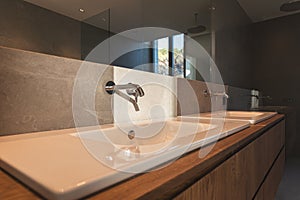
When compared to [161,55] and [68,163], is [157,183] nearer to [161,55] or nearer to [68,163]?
[68,163]

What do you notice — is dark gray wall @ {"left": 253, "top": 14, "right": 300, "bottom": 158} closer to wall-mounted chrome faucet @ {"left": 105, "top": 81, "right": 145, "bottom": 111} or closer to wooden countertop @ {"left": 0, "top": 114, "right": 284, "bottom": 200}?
wall-mounted chrome faucet @ {"left": 105, "top": 81, "right": 145, "bottom": 111}

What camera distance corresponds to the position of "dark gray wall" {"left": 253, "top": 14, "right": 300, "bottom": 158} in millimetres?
2613

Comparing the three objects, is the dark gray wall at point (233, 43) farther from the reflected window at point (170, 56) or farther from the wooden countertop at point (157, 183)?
the wooden countertop at point (157, 183)

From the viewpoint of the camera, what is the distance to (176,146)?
442 mm

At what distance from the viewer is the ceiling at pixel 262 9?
2523 millimetres

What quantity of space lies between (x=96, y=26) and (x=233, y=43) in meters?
1.97

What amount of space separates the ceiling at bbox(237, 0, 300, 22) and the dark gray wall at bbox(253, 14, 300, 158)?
0.08 meters

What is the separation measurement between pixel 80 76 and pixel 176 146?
18.5 inches

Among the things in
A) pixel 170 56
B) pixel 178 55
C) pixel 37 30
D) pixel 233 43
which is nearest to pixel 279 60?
pixel 233 43

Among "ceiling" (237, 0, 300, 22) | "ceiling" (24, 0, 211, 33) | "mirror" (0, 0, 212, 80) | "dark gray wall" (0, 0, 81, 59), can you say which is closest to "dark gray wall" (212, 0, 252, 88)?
"ceiling" (237, 0, 300, 22)

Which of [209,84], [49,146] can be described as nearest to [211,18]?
[209,84]

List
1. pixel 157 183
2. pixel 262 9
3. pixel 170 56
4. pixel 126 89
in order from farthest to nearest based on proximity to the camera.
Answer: pixel 262 9 < pixel 170 56 < pixel 126 89 < pixel 157 183

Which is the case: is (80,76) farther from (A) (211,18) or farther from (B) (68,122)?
(A) (211,18)

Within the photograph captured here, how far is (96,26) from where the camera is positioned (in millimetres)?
849
